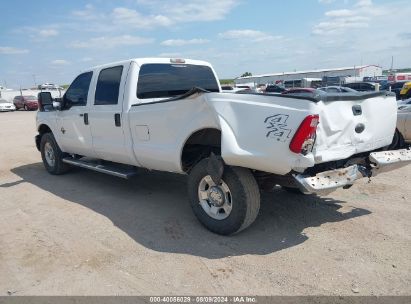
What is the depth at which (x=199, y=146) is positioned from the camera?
16.0 ft

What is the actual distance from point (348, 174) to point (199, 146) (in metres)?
1.78

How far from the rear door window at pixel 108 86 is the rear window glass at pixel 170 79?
0.38 m

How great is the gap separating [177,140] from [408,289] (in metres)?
2.76

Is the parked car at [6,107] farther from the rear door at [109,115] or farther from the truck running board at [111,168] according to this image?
the rear door at [109,115]

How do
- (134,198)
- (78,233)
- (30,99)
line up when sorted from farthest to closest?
(30,99)
(134,198)
(78,233)

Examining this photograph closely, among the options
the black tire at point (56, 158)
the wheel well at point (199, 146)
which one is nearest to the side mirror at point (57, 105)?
the black tire at point (56, 158)

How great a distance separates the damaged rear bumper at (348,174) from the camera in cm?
374

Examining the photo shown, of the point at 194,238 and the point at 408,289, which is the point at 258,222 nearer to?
the point at 194,238

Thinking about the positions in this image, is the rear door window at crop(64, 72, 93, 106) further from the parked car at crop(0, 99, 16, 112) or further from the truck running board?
the parked car at crop(0, 99, 16, 112)

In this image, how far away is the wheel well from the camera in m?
4.57

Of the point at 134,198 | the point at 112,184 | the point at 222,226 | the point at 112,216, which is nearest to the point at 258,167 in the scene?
the point at 222,226

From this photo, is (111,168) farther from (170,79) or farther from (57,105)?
(57,105)

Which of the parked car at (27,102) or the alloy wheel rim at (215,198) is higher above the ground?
the parked car at (27,102)

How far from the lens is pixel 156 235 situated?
14.7 ft
